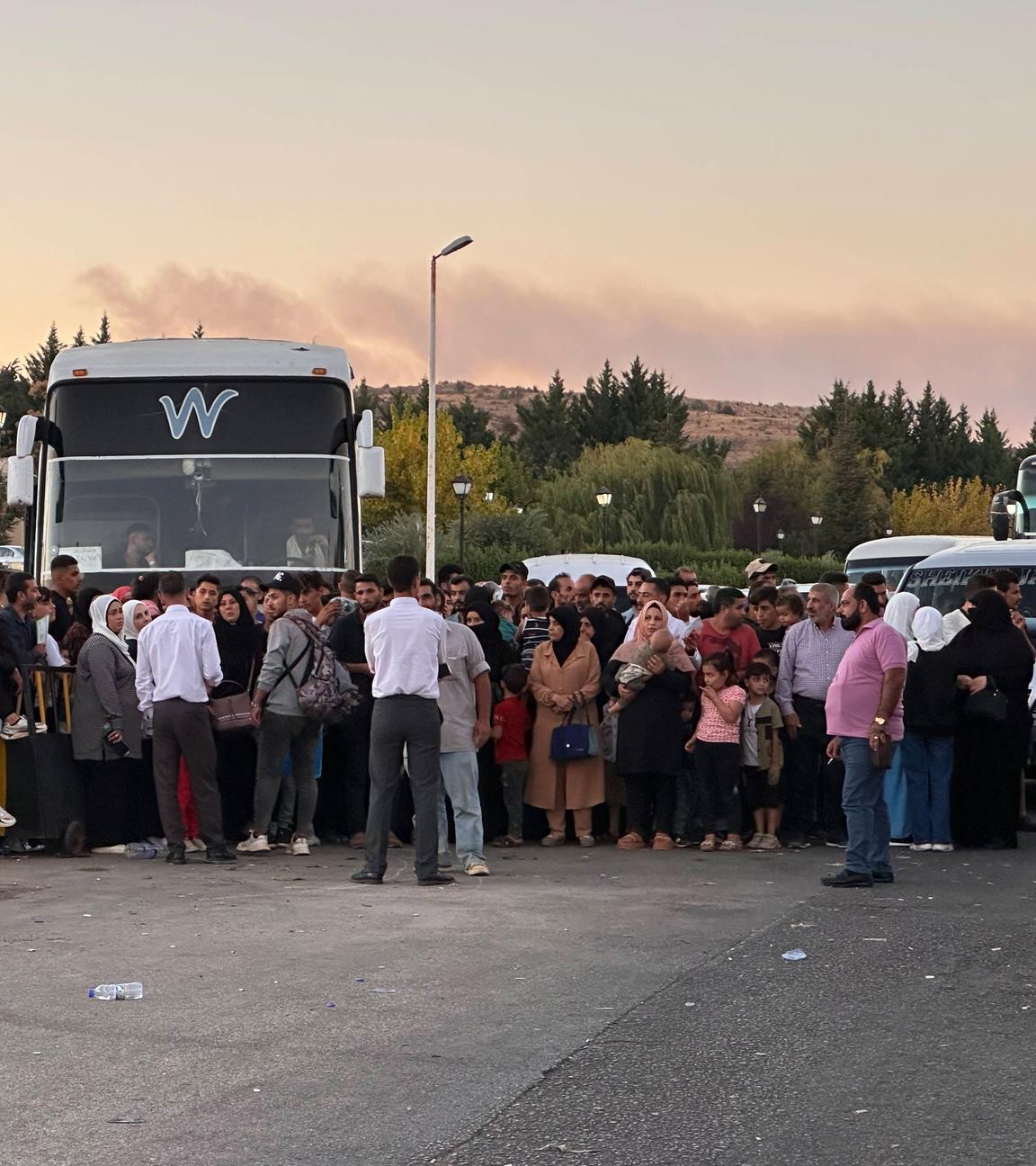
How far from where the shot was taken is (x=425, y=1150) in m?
5.93

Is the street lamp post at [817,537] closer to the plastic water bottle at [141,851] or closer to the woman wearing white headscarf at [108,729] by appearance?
the woman wearing white headscarf at [108,729]

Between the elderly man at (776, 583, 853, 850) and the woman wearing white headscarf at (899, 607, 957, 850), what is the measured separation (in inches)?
21.6

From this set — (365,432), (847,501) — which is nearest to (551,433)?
(847,501)

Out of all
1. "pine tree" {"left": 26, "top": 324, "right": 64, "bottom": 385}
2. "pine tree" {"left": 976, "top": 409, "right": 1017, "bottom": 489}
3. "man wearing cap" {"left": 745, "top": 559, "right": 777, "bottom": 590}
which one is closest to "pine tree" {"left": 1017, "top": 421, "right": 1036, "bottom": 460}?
"pine tree" {"left": 976, "top": 409, "right": 1017, "bottom": 489}

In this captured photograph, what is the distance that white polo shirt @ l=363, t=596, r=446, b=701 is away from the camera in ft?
39.0

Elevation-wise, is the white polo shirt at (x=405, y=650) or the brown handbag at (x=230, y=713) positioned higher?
the white polo shirt at (x=405, y=650)

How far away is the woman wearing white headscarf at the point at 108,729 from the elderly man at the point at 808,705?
4.68 meters

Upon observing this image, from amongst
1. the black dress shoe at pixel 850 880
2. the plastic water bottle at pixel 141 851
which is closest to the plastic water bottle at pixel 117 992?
the black dress shoe at pixel 850 880

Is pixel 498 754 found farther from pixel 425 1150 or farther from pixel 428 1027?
pixel 425 1150

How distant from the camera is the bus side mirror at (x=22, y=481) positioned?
16953 millimetres

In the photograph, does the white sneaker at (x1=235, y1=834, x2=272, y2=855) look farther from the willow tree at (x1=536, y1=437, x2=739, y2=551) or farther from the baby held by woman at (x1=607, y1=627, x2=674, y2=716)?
the willow tree at (x1=536, y1=437, x2=739, y2=551)

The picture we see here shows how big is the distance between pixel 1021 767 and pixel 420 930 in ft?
Answer: 20.1

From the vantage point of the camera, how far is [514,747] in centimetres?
1454

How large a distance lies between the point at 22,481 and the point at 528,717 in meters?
5.32
